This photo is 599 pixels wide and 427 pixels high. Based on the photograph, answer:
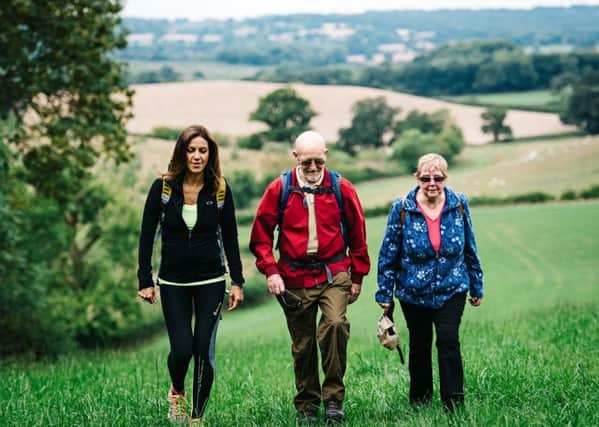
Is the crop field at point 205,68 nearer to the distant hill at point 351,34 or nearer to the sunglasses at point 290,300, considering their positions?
the distant hill at point 351,34

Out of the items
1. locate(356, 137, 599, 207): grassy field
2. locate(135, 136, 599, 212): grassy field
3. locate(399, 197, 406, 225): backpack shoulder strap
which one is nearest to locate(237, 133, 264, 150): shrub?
locate(135, 136, 599, 212): grassy field

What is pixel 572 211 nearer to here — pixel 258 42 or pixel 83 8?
pixel 83 8

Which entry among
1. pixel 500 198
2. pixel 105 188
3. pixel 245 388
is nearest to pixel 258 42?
pixel 500 198

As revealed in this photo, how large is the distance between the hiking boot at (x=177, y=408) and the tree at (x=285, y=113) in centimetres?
7811

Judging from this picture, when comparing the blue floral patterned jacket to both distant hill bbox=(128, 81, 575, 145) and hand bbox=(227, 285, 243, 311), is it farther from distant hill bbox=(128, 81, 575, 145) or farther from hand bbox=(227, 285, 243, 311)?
distant hill bbox=(128, 81, 575, 145)

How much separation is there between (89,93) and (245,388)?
1311 cm

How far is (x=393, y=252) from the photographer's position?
5961 millimetres

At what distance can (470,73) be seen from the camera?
10962 centimetres

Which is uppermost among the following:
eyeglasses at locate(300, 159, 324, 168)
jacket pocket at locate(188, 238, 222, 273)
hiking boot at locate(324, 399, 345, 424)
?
eyeglasses at locate(300, 159, 324, 168)

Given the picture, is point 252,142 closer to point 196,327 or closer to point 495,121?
point 495,121

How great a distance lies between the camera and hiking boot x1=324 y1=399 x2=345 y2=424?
583 centimetres

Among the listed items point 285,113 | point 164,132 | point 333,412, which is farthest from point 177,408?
point 285,113

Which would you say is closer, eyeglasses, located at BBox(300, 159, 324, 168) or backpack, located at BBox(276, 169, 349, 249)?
eyeglasses, located at BBox(300, 159, 324, 168)

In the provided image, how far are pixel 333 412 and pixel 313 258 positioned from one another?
1.08 metres
